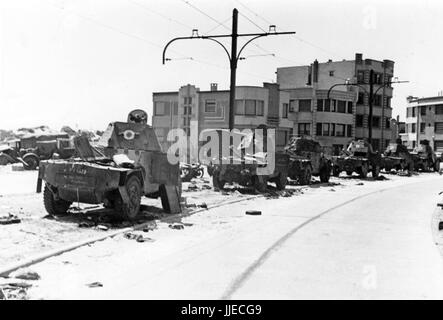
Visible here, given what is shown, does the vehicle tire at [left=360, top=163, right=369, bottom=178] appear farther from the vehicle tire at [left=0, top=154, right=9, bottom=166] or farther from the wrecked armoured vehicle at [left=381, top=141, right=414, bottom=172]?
the vehicle tire at [left=0, top=154, right=9, bottom=166]

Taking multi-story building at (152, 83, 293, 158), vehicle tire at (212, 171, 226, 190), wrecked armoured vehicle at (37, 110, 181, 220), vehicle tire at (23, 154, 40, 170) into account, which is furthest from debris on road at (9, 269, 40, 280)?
multi-story building at (152, 83, 293, 158)

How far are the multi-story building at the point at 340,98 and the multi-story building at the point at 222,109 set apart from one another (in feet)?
20.5

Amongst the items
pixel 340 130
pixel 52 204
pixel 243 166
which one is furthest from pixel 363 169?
pixel 340 130

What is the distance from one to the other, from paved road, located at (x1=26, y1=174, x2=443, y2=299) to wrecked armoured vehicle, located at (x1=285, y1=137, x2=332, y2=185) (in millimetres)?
12107

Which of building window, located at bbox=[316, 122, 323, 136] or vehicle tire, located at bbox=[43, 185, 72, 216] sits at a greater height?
building window, located at bbox=[316, 122, 323, 136]

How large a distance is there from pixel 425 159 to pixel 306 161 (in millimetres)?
23328

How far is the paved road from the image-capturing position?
6.12m

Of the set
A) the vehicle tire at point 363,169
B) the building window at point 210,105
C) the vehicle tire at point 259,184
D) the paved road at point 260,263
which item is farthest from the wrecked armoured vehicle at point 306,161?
the building window at point 210,105

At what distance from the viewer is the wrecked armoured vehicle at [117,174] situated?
1064 centimetres

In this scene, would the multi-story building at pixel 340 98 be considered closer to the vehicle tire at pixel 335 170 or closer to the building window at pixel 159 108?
the building window at pixel 159 108

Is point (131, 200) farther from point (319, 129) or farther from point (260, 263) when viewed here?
point (319, 129)

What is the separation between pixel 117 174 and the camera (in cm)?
1066
